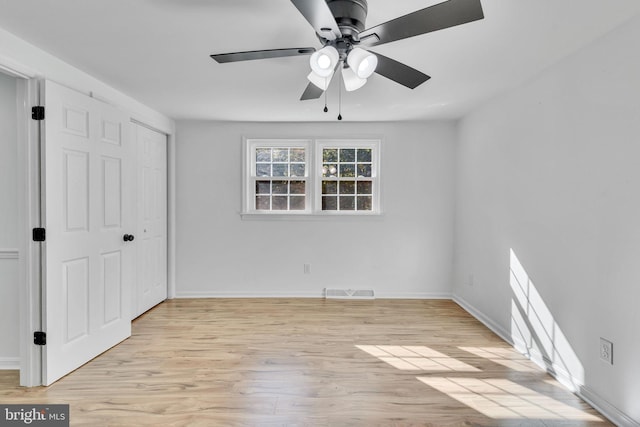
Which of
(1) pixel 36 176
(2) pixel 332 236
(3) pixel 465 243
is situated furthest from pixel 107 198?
(3) pixel 465 243

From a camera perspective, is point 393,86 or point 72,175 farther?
point 393,86

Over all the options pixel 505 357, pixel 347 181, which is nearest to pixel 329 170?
pixel 347 181

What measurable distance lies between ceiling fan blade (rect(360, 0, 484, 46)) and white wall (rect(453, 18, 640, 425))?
1.30m

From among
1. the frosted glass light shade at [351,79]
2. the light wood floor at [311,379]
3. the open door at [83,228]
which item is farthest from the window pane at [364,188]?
the open door at [83,228]

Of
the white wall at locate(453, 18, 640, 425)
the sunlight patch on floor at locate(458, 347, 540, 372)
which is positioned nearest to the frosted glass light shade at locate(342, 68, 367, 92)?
the white wall at locate(453, 18, 640, 425)

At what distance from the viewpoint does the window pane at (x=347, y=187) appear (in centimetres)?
448

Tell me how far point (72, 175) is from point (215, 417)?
6.62ft

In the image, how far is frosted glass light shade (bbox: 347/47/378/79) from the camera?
159 cm

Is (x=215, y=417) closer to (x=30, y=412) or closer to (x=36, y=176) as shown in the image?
(x=30, y=412)

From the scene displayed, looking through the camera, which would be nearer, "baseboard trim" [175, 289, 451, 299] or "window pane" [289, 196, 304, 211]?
"baseboard trim" [175, 289, 451, 299]

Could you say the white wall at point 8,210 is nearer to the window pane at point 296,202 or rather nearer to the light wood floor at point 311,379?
the light wood floor at point 311,379

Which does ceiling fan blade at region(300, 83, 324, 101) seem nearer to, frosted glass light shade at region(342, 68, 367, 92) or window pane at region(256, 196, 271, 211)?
frosted glass light shade at region(342, 68, 367, 92)

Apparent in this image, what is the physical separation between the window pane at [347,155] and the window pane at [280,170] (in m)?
0.77

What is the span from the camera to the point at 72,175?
2.47 m
